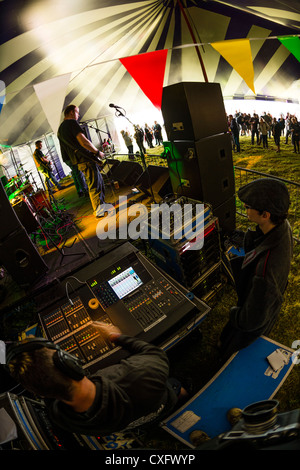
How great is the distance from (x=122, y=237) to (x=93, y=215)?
5.27ft

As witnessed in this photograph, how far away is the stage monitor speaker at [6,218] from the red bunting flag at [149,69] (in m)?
2.57

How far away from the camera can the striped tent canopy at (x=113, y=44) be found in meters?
3.61

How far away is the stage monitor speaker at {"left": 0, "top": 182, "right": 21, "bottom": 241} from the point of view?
8.21 ft

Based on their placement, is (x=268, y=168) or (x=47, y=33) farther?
(x=268, y=168)

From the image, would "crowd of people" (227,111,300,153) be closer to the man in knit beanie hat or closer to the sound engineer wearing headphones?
the man in knit beanie hat

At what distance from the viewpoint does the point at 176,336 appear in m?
1.80

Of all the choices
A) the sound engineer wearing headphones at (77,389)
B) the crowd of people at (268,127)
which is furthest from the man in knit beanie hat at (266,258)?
the crowd of people at (268,127)

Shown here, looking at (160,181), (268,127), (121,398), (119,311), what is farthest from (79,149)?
(268,127)

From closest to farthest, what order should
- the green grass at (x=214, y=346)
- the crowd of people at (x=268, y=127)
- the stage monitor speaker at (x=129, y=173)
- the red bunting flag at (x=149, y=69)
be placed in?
the green grass at (x=214, y=346), the red bunting flag at (x=149, y=69), the stage monitor speaker at (x=129, y=173), the crowd of people at (x=268, y=127)

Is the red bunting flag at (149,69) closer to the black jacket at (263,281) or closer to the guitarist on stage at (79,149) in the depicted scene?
the guitarist on stage at (79,149)

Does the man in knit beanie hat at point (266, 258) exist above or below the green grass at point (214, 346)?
above
